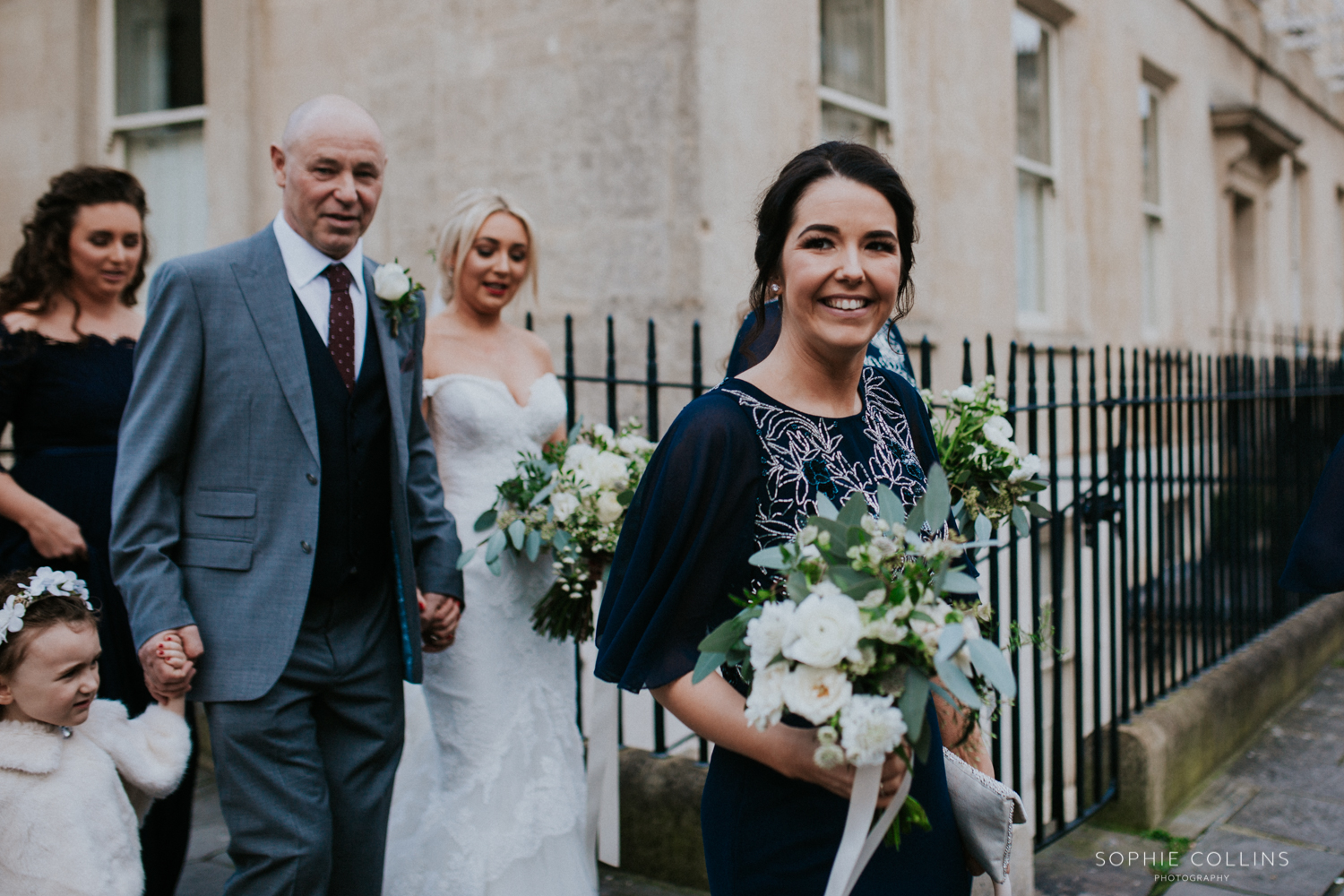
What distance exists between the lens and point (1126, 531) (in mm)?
5340

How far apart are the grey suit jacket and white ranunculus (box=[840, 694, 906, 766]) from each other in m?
1.56

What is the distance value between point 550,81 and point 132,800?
433cm

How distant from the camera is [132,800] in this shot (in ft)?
8.93

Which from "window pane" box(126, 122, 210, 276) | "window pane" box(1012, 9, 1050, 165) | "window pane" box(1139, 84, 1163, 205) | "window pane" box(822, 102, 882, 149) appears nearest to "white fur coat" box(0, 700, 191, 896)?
"window pane" box(822, 102, 882, 149)

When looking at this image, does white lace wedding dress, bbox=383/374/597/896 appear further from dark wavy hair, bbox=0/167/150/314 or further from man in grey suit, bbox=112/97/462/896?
dark wavy hair, bbox=0/167/150/314

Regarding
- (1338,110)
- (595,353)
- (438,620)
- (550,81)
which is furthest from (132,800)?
(1338,110)

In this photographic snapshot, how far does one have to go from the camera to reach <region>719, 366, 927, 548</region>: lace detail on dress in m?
1.81

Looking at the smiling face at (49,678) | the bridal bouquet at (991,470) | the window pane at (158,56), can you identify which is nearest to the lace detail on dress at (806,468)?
the bridal bouquet at (991,470)

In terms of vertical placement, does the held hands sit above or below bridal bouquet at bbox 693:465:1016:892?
below

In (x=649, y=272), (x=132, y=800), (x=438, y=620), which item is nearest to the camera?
(x=132, y=800)

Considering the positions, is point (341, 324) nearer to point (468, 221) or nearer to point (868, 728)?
point (468, 221)

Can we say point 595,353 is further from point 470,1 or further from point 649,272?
point 470,1

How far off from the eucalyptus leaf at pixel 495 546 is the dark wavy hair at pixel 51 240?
4.92 feet

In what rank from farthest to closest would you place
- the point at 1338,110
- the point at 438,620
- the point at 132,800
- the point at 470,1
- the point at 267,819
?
1. the point at 1338,110
2. the point at 470,1
3. the point at 438,620
4. the point at 132,800
5. the point at 267,819
